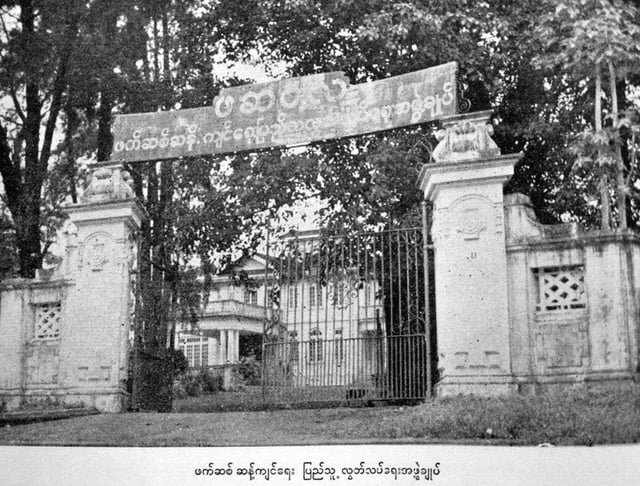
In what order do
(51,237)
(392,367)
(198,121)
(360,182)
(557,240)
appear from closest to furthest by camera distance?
(557,240) → (392,367) → (198,121) → (360,182) → (51,237)

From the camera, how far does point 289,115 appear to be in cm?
747

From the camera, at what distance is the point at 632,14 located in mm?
6672

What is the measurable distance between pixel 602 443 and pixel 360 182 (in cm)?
444

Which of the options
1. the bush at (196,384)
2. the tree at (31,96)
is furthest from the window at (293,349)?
the bush at (196,384)

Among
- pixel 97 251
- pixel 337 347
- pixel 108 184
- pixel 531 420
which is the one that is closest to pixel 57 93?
pixel 108 184

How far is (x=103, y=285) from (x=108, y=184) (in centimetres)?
101

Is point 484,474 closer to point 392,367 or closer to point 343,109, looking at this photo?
point 392,367

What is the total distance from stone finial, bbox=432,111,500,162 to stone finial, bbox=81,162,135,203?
10.1ft

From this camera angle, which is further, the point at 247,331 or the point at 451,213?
the point at 247,331

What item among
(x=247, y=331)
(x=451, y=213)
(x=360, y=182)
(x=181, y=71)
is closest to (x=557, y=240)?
(x=451, y=213)

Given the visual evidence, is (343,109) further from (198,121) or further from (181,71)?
(181,71)

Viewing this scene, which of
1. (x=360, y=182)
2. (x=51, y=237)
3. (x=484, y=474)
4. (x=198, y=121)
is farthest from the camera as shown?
(x=51, y=237)

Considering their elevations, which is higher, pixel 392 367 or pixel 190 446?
pixel 392 367

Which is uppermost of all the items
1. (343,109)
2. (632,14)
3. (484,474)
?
(632,14)
